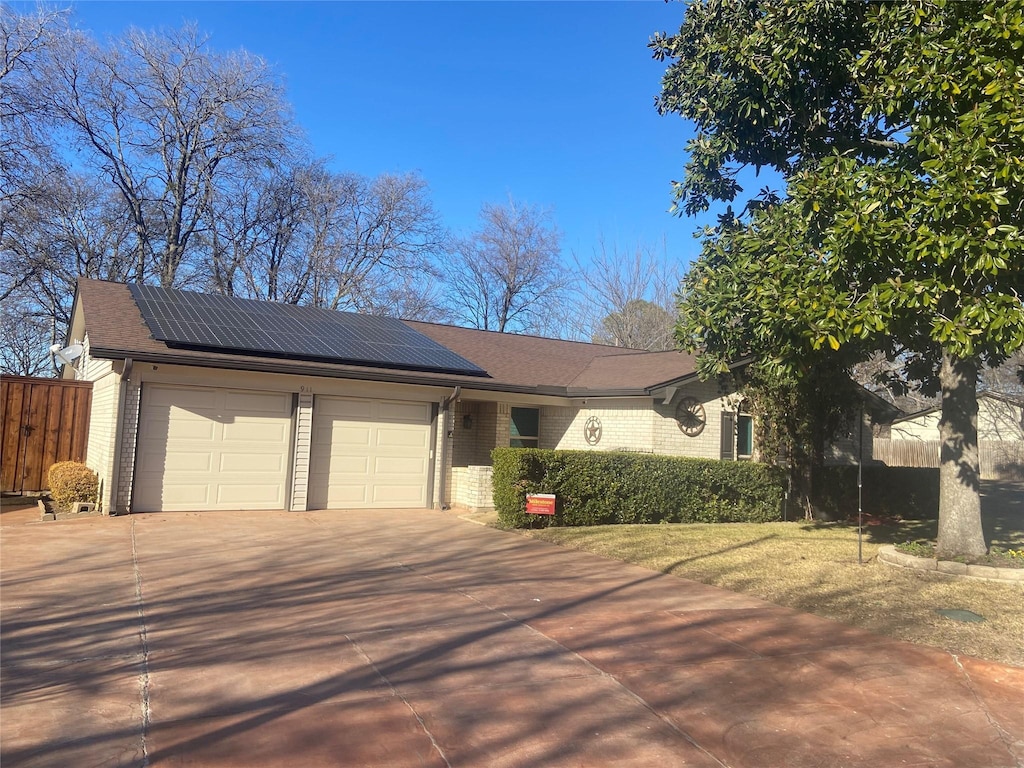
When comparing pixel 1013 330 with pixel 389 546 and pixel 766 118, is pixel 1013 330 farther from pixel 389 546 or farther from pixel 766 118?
pixel 389 546

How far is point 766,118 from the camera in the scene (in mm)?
10023

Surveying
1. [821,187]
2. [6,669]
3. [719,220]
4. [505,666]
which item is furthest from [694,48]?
[6,669]

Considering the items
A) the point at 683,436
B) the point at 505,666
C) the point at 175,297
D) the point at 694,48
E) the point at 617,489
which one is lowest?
the point at 505,666

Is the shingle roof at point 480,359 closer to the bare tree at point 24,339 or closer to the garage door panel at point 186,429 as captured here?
the garage door panel at point 186,429

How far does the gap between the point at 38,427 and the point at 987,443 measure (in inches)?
1602

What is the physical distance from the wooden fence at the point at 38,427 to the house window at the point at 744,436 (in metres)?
15.2

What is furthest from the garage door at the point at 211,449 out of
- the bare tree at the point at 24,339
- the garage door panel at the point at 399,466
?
the bare tree at the point at 24,339

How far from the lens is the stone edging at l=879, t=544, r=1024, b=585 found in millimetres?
8812

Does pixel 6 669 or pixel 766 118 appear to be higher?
pixel 766 118

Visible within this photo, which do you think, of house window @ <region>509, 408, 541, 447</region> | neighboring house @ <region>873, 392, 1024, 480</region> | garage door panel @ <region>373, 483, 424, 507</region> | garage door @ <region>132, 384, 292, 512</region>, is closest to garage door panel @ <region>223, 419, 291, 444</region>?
garage door @ <region>132, 384, 292, 512</region>

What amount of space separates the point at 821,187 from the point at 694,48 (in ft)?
12.6

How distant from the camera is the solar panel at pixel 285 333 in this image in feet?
43.8

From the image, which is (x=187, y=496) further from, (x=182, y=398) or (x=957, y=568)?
(x=957, y=568)

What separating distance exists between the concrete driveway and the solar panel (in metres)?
5.30
